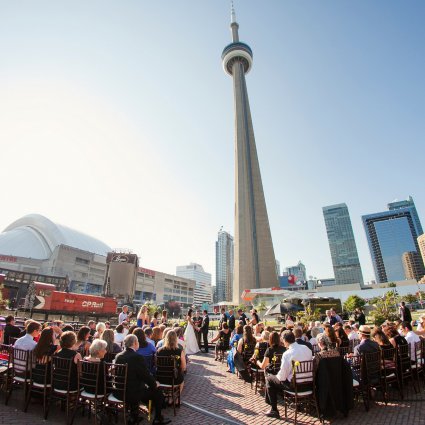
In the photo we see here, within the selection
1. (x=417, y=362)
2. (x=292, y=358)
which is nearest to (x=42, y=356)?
(x=292, y=358)

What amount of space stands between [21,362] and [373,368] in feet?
24.8

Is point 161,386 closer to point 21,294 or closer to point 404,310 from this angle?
point 404,310

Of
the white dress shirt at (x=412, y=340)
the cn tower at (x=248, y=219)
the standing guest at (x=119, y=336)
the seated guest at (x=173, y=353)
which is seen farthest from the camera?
the cn tower at (x=248, y=219)

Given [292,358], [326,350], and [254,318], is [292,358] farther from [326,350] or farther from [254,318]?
[254,318]

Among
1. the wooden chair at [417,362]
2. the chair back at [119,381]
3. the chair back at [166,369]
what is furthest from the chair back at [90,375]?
the wooden chair at [417,362]

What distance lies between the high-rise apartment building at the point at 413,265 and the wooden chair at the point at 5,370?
200996 mm

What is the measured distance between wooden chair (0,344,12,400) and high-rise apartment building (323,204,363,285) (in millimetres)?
200213

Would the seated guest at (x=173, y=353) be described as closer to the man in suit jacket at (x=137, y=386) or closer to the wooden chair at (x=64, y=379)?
the man in suit jacket at (x=137, y=386)

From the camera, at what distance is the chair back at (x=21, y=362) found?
5.71m

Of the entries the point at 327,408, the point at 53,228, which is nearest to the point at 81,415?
the point at 327,408

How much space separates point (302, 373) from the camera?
534 cm

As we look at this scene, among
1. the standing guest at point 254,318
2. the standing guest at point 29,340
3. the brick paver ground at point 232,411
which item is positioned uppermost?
the standing guest at point 254,318

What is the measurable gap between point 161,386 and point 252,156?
2612 inches

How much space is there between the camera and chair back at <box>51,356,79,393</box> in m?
5.27
